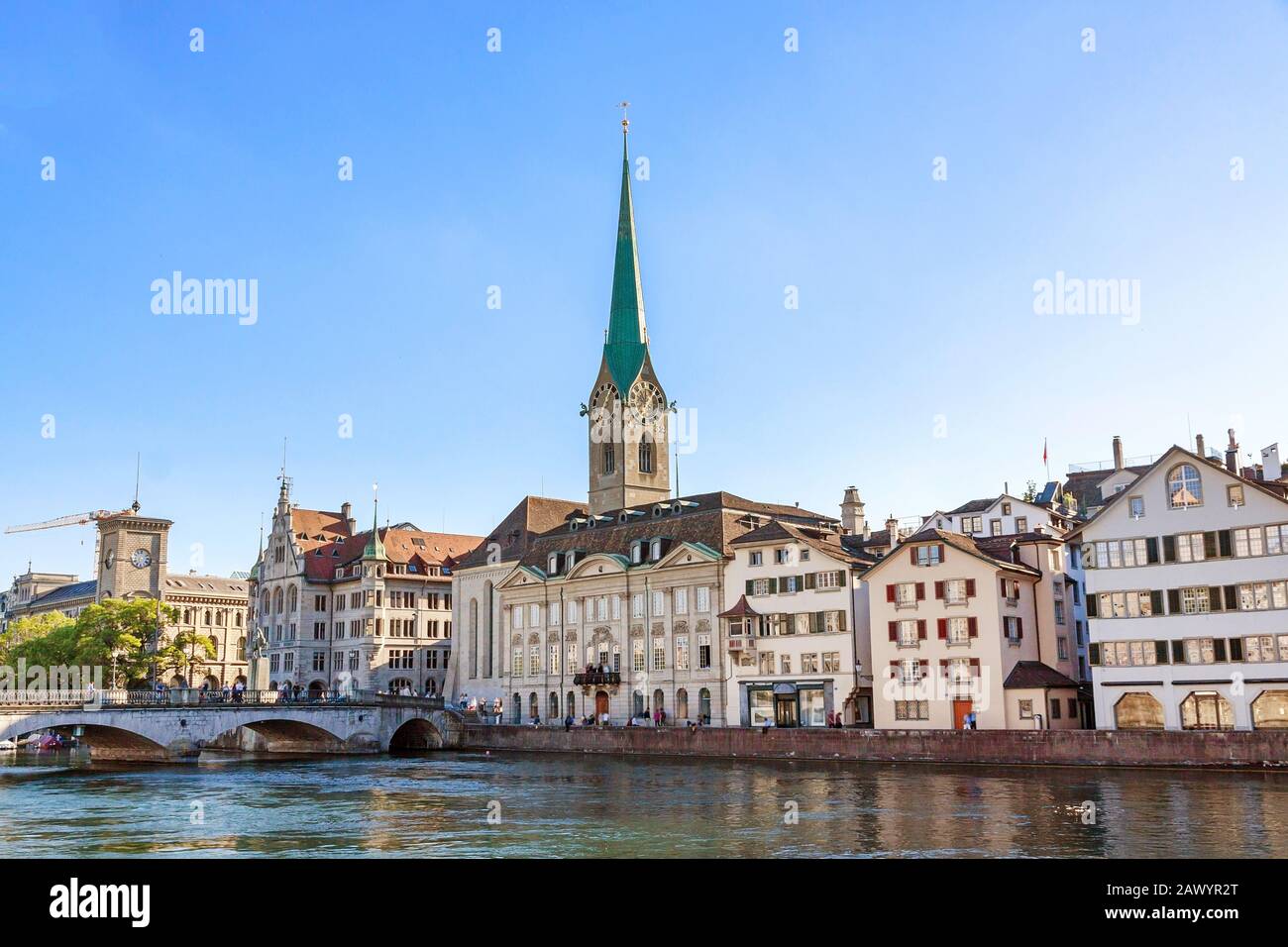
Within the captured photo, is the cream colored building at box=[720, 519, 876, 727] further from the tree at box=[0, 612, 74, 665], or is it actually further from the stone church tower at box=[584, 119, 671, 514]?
the tree at box=[0, 612, 74, 665]

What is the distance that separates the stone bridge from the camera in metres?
63.5

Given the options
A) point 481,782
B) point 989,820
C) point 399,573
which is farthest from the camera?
point 399,573

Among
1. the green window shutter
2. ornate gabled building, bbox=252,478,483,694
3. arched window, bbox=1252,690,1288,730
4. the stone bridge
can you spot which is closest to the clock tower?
ornate gabled building, bbox=252,478,483,694

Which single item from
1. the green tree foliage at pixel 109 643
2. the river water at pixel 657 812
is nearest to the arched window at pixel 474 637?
the green tree foliage at pixel 109 643

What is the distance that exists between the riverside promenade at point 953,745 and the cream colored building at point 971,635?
16.0 ft

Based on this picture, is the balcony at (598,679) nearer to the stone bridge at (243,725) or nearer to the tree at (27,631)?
the stone bridge at (243,725)

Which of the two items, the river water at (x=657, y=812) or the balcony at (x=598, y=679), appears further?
the balcony at (x=598, y=679)

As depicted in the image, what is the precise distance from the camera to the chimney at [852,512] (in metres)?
95.4

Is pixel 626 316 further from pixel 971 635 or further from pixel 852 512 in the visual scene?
pixel 971 635

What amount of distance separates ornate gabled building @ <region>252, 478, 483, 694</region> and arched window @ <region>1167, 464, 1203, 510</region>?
72461 millimetres
